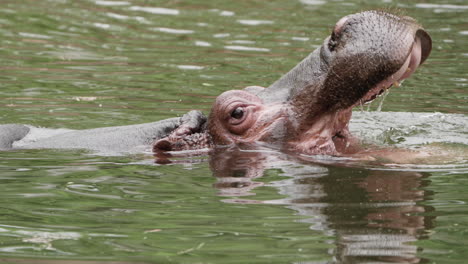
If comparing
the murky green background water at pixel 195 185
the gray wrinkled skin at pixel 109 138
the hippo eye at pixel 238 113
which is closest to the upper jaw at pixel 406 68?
the murky green background water at pixel 195 185

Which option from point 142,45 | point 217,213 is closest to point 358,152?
point 217,213

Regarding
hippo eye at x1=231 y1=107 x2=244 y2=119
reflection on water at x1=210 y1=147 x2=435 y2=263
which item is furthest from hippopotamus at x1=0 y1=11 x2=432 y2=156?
reflection on water at x1=210 y1=147 x2=435 y2=263

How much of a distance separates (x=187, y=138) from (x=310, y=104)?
3.76 ft

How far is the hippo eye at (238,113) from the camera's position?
7.00 m

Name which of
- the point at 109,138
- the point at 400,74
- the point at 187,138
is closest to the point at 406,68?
the point at 400,74

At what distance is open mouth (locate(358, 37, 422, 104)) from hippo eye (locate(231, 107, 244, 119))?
3.11ft

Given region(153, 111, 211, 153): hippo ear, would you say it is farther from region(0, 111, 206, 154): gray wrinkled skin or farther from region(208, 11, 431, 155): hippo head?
region(208, 11, 431, 155): hippo head

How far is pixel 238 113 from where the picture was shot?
23.0 feet

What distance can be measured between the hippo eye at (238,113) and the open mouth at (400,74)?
949mm

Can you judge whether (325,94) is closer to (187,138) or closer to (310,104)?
(310,104)

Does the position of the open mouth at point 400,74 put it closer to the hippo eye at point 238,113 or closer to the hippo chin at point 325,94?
the hippo chin at point 325,94

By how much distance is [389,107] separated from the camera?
995cm

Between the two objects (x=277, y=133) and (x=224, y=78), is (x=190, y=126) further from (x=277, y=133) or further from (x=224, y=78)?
(x=224, y=78)

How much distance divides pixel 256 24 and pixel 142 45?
8.24 ft
